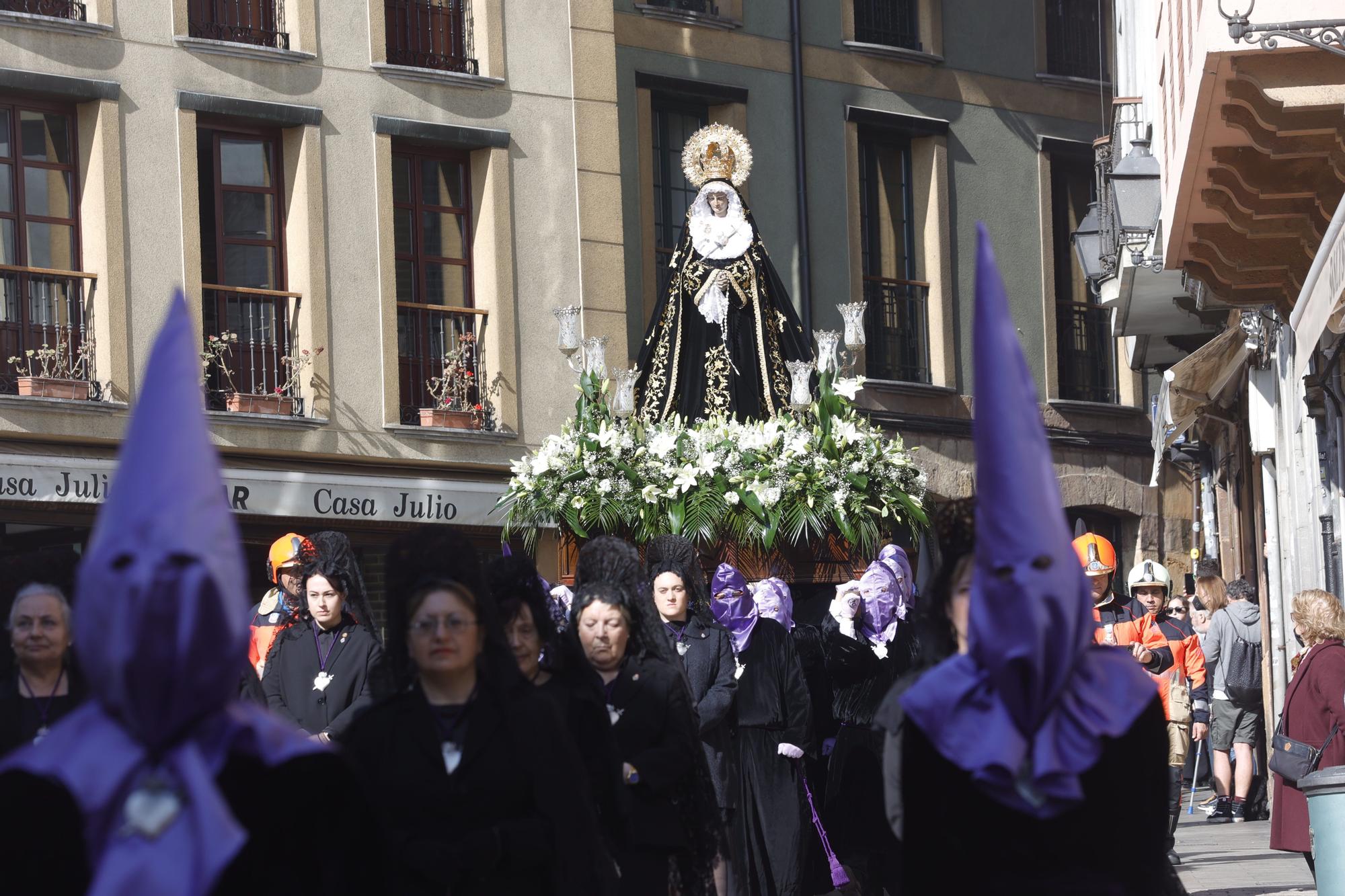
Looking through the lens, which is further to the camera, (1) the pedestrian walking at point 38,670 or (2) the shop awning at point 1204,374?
(2) the shop awning at point 1204,374

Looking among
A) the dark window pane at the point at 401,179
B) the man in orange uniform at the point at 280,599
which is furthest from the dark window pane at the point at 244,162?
the man in orange uniform at the point at 280,599

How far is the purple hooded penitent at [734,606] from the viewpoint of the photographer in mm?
12719

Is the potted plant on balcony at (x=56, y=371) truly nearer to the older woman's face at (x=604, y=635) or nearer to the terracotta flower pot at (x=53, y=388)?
the terracotta flower pot at (x=53, y=388)

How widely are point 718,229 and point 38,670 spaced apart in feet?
36.2

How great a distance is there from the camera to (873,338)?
88.6ft

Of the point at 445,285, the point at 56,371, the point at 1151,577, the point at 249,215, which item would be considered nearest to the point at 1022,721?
the point at 1151,577

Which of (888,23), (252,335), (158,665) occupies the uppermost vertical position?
(888,23)

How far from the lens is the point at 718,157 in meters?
17.8

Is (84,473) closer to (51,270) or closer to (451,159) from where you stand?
(51,270)

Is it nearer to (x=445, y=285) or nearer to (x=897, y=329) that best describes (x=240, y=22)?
(x=445, y=285)

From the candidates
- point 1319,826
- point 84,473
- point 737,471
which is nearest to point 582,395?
point 737,471

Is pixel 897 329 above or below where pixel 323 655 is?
above

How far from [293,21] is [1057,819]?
17.9 metres

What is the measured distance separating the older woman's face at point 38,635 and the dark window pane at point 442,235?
16.5 meters
